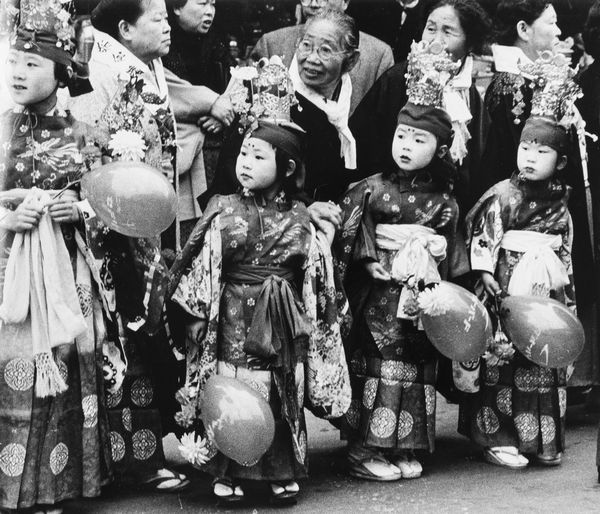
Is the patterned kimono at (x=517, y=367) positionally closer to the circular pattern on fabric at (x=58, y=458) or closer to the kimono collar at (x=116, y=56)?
the kimono collar at (x=116, y=56)

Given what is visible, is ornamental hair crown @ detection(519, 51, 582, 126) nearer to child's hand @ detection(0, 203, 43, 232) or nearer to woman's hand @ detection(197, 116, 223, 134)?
woman's hand @ detection(197, 116, 223, 134)

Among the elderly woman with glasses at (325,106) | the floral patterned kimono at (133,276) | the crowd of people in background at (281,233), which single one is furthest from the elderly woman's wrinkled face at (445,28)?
the floral patterned kimono at (133,276)

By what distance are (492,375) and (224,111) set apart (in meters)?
1.90

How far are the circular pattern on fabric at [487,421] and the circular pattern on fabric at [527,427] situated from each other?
0.11 m

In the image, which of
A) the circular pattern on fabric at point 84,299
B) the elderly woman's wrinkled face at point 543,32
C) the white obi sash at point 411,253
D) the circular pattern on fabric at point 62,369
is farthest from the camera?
the elderly woman's wrinkled face at point 543,32

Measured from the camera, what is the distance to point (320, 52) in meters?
5.56

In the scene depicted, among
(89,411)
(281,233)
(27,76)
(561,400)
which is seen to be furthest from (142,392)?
(561,400)

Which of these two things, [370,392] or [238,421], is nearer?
[238,421]

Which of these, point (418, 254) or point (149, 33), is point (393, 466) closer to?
point (418, 254)

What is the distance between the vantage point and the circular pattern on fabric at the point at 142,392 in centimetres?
514

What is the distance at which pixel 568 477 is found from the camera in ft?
18.3

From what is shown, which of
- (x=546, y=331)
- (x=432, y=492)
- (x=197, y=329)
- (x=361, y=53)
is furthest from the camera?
(x=361, y=53)

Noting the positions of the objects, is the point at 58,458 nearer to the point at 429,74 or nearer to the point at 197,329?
the point at 197,329

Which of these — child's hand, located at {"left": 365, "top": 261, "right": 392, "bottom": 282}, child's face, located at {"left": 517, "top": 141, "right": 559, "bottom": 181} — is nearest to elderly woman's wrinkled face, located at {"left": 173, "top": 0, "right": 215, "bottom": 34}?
child's hand, located at {"left": 365, "top": 261, "right": 392, "bottom": 282}
